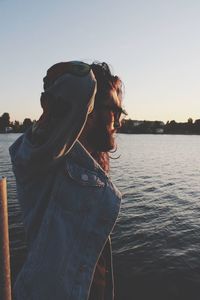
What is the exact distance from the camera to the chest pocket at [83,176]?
1693 mm

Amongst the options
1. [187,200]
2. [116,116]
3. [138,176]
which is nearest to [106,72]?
[116,116]

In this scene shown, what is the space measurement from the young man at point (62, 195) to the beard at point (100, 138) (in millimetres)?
204

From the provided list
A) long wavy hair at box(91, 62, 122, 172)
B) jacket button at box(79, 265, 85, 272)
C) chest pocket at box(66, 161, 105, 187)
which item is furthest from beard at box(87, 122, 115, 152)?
jacket button at box(79, 265, 85, 272)

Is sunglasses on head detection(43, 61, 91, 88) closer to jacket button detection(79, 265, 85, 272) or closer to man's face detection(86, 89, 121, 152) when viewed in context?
man's face detection(86, 89, 121, 152)

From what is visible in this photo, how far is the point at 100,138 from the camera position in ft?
6.52

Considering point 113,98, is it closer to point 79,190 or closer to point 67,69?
point 67,69

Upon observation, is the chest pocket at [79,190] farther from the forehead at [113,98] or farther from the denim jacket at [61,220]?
the forehead at [113,98]

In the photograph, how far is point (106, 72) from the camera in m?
2.06

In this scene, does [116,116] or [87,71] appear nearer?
[87,71]

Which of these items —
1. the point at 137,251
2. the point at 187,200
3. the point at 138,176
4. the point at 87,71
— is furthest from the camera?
Result: the point at 138,176

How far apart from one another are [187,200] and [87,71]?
21.2m

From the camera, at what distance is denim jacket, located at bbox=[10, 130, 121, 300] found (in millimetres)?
1565

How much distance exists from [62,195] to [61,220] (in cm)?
13

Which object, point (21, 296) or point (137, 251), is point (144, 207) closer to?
point (137, 251)
